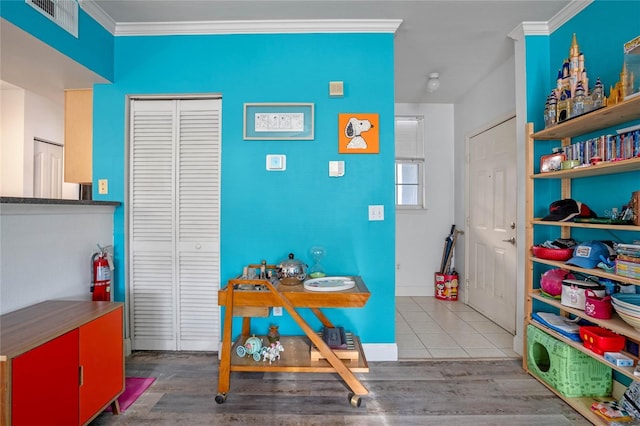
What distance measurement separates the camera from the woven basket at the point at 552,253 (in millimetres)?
1951

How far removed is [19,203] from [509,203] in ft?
12.5

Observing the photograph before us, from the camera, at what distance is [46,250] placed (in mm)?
1835

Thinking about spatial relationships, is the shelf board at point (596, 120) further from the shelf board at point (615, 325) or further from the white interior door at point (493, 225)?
the shelf board at point (615, 325)

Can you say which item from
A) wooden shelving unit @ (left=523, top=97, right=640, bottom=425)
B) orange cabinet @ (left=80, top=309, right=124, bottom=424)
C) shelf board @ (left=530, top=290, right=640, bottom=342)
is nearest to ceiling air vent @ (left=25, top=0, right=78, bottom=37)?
orange cabinet @ (left=80, top=309, right=124, bottom=424)

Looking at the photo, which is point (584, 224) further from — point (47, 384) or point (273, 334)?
point (47, 384)

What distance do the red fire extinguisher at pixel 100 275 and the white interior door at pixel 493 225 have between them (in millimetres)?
3552

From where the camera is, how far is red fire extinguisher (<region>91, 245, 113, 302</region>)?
2.11 metres

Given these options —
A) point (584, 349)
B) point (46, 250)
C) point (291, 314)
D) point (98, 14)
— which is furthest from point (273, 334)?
point (98, 14)

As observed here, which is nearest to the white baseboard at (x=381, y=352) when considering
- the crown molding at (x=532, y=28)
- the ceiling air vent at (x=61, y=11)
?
the crown molding at (x=532, y=28)

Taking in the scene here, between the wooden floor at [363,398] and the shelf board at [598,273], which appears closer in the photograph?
the shelf board at [598,273]

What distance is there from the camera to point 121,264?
97.4 inches

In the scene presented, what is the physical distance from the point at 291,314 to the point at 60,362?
1.11 meters

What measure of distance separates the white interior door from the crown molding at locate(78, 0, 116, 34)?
3.68 metres

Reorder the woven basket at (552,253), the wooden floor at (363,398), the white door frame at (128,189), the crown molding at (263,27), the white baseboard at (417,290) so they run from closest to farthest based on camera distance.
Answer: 1. the wooden floor at (363,398)
2. the woven basket at (552,253)
3. the crown molding at (263,27)
4. the white door frame at (128,189)
5. the white baseboard at (417,290)
